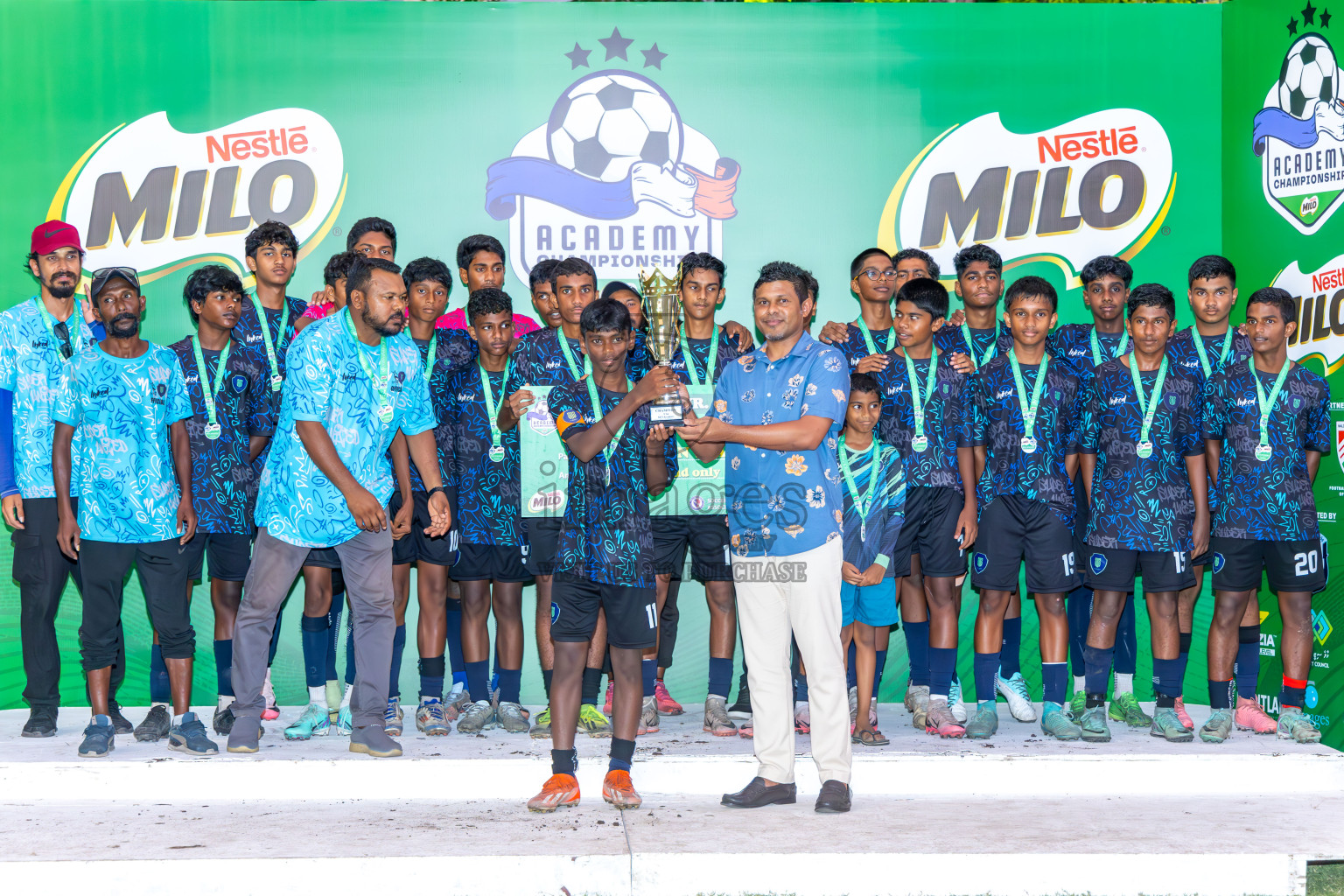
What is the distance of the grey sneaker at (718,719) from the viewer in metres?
5.12

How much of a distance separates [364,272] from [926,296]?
8.17 ft

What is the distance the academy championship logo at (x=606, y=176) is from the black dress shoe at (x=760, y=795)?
3036 mm

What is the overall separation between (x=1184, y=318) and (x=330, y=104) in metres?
4.88

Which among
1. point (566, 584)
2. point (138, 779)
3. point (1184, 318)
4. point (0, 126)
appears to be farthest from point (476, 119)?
point (1184, 318)

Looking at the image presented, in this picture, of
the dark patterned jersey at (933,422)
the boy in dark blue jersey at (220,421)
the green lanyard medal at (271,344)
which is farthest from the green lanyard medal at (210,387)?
the dark patterned jersey at (933,422)

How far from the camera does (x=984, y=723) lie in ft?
16.8

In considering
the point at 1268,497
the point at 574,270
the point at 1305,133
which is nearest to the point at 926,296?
the point at 574,270

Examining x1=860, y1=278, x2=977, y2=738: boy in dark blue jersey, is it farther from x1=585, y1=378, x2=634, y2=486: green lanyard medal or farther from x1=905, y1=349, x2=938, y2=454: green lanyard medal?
x1=585, y1=378, x2=634, y2=486: green lanyard medal

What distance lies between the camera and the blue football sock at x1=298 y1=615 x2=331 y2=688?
5098mm

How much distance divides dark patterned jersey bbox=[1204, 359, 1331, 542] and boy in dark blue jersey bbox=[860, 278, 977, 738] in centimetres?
115

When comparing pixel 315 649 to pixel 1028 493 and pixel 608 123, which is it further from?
pixel 1028 493

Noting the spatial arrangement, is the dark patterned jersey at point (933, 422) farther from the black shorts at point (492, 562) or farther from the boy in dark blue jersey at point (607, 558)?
the black shorts at point (492, 562)

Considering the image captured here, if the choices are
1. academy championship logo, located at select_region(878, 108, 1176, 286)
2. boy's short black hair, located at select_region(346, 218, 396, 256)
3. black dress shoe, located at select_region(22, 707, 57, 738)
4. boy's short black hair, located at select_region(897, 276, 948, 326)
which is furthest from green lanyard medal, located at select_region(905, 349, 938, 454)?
→ black dress shoe, located at select_region(22, 707, 57, 738)

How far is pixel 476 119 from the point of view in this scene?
247 inches
